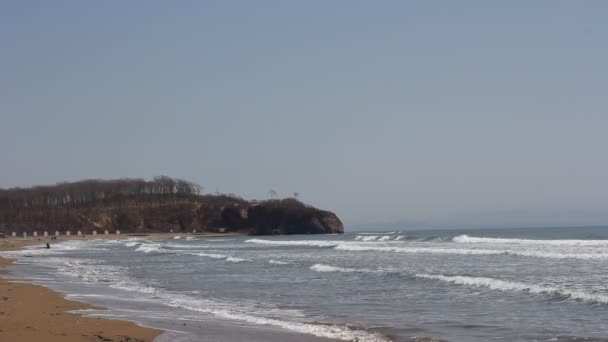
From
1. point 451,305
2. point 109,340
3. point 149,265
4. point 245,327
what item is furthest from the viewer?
point 149,265

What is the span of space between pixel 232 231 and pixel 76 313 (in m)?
130

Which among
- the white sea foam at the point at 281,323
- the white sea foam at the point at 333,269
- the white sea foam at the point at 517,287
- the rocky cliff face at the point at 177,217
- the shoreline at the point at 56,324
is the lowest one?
the white sea foam at the point at 281,323

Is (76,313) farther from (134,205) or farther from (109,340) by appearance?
(134,205)

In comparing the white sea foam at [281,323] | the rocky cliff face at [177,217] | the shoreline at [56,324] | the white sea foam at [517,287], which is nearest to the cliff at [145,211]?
the rocky cliff face at [177,217]

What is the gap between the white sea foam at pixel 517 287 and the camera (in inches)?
696

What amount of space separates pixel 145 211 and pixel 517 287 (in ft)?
445

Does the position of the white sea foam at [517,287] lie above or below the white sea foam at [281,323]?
above

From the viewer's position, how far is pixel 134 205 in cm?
15475

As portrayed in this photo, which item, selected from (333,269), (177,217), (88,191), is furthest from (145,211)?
(333,269)

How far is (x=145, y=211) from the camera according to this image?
495 feet

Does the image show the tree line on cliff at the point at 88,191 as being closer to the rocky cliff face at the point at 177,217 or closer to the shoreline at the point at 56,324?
the rocky cliff face at the point at 177,217

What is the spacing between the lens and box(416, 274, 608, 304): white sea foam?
17.7 m

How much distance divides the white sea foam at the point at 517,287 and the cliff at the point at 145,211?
378 ft

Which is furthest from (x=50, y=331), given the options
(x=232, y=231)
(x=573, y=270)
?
(x=232, y=231)
